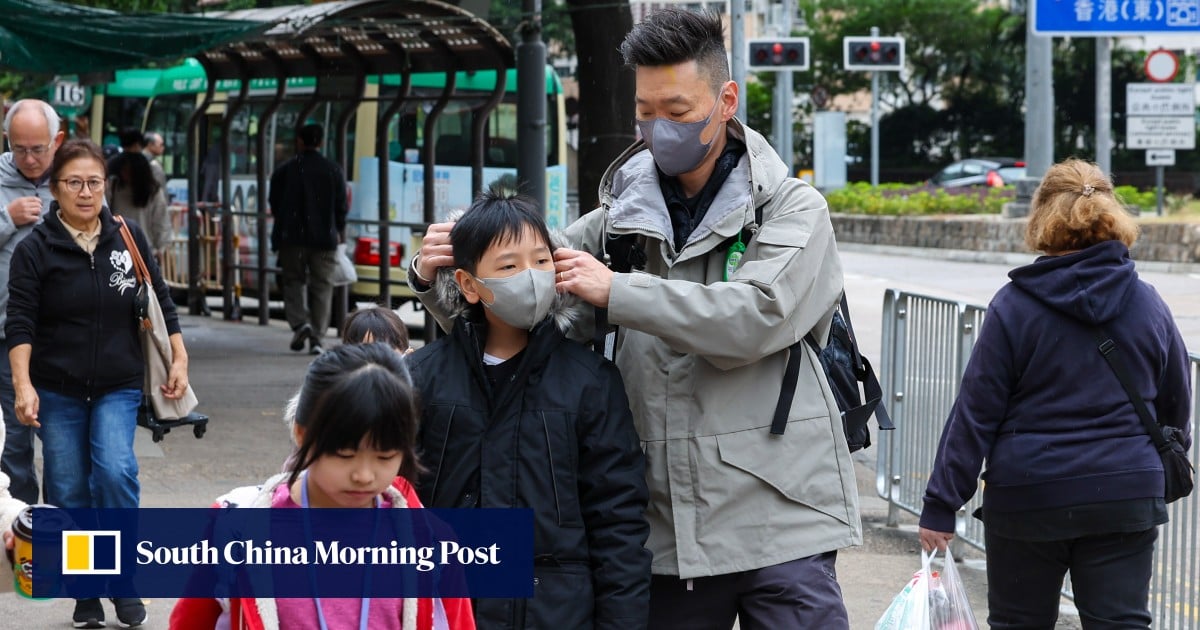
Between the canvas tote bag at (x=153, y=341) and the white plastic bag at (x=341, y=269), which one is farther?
the white plastic bag at (x=341, y=269)

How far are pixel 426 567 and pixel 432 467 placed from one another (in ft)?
1.01

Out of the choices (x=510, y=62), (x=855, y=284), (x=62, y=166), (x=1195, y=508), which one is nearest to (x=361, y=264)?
(x=510, y=62)

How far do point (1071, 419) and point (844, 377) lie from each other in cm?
103

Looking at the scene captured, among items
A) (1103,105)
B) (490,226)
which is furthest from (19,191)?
(1103,105)

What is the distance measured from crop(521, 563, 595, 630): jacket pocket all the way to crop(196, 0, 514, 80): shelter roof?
318 inches

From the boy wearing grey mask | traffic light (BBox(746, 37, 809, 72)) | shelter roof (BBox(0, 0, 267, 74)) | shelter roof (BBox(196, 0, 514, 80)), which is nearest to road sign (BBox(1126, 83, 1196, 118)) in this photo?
traffic light (BBox(746, 37, 809, 72))

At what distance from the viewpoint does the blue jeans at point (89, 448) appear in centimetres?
532

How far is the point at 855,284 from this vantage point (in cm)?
2103

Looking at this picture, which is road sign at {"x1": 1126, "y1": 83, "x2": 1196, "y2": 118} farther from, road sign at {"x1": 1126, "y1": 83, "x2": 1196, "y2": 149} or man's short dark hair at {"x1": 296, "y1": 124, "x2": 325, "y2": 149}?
man's short dark hair at {"x1": 296, "y1": 124, "x2": 325, "y2": 149}

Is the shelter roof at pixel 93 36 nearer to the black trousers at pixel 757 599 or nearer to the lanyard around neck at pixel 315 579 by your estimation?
the black trousers at pixel 757 599

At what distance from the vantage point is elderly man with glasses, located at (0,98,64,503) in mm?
5707

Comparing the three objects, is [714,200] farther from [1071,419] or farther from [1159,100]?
[1159,100]

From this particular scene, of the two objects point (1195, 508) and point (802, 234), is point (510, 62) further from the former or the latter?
point (802, 234)

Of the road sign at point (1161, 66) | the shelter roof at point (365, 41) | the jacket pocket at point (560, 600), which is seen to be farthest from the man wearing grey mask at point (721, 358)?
the road sign at point (1161, 66)
